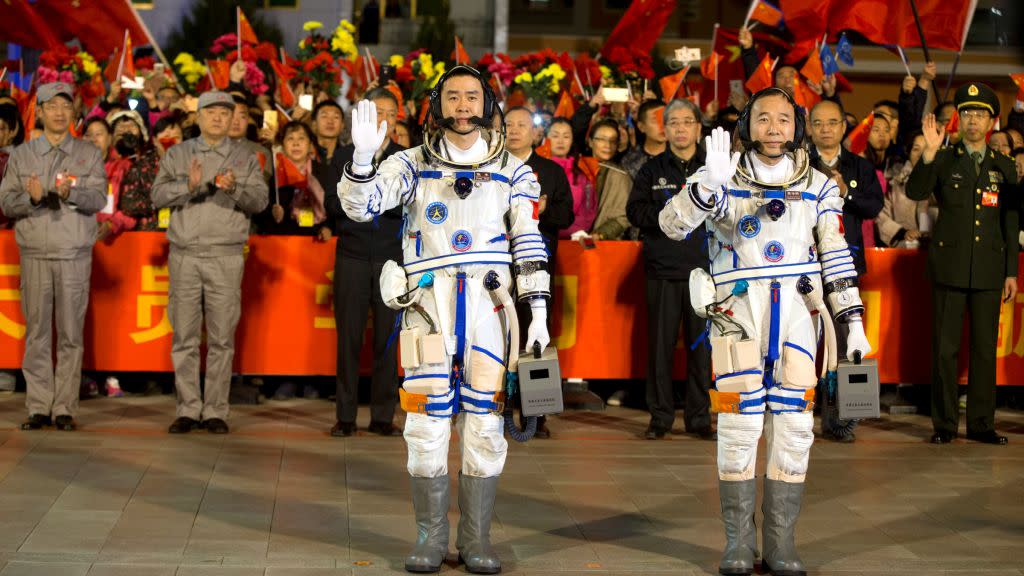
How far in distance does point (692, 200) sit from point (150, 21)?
3228 centimetres

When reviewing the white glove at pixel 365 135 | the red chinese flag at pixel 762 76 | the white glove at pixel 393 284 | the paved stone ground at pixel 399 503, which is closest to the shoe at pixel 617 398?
the paved stone ground at pixel 399 503

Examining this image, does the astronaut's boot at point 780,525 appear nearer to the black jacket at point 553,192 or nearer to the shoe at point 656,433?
the shoe at point 656,433

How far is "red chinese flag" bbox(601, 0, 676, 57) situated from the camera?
51.8 feet

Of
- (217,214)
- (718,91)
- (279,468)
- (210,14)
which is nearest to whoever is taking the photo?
(279,468)

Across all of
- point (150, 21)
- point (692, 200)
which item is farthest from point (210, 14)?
point (692, 200)

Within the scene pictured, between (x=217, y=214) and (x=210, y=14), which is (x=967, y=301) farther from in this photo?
(x=210, y=14)

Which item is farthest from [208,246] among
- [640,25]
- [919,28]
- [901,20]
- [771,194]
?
[901,20]

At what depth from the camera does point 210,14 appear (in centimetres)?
3403

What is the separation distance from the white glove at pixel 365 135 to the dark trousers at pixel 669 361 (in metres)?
4.35

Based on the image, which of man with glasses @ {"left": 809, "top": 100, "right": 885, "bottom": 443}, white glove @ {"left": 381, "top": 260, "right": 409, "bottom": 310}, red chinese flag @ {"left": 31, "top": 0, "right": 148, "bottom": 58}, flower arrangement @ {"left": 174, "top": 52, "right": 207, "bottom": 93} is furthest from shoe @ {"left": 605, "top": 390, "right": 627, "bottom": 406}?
red chinese flag @ {"left": 31, "top": 0, "right": 148, "bottom": 58}

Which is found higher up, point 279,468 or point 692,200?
point 692,200

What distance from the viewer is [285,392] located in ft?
37.3

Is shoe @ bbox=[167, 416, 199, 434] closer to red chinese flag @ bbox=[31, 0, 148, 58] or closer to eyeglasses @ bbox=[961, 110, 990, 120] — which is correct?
eyeglasses @ bbox=[961, 110, 990, 120]

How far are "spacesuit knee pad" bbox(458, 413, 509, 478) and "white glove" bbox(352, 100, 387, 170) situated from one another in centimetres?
122
